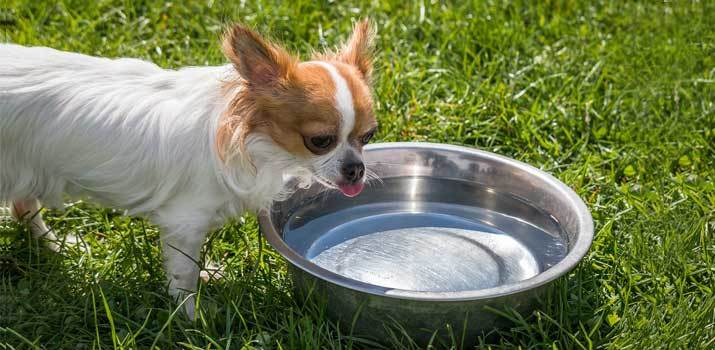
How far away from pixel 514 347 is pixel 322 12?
9.97 ft

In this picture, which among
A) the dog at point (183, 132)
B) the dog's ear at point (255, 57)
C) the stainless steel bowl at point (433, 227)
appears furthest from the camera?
the stainless steel bowl at point (433, 227)

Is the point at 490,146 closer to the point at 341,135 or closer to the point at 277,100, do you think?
the point at 341,135

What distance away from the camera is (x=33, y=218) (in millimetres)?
3740

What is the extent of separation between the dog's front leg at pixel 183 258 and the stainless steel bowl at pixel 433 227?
0.27 metres

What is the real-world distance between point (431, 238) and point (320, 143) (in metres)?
0.92

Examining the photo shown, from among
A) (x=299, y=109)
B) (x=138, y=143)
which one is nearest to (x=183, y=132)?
(x=138, y=143)

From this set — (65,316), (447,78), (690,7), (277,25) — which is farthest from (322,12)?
(65,316)

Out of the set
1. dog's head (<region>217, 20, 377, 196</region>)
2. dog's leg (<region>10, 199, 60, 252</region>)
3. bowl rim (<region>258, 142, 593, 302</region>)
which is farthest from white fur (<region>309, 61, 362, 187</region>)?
dog's leg (<region>10, 199, 60, 252</region>)

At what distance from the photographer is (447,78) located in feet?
16.5

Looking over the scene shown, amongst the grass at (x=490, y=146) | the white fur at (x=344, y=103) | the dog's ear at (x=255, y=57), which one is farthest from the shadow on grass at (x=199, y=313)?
the dog's ear at (x=255, y=57)

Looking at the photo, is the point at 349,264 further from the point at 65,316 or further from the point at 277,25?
the point at 277,25

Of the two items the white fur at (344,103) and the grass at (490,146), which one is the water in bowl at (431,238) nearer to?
the grass at (490,146)

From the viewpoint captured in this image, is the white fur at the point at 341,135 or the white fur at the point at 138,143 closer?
the white fur at the point at 341,135

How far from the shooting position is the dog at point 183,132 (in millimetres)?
3092
